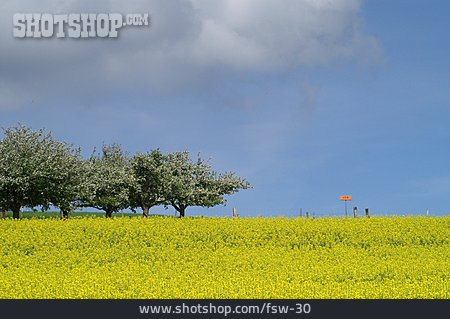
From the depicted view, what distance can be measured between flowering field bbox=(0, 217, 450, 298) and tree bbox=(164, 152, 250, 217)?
17.5 meters

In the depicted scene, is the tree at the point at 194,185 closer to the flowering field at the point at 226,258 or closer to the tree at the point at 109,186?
the tree at the point at 109,186

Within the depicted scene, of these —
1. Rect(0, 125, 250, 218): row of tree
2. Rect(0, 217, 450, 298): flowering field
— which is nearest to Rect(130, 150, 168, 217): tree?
Rect(0, 125, 250, 218): row of tree

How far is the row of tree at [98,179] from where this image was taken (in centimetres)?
3272

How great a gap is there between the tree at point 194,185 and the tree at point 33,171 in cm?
964

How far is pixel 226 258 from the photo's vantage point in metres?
20.6

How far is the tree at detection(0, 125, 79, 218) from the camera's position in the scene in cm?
3219
